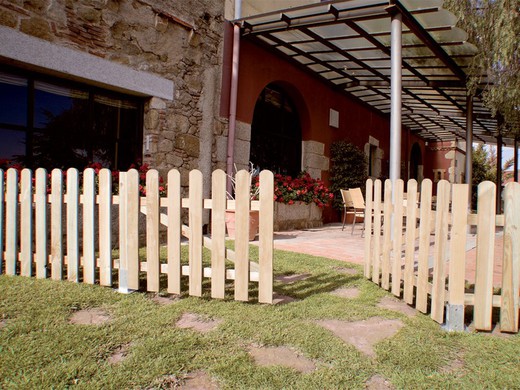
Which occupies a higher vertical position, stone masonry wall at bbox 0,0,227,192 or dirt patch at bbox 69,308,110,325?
stone masonry wall at bbox 0,0,227,192

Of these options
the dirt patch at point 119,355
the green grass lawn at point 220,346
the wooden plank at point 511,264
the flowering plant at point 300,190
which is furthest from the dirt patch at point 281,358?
the flowering plant at point 300,190

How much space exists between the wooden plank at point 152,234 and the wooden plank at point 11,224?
1.37 m

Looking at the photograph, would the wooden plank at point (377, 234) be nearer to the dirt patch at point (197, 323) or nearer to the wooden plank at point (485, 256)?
the wooden plank at point (485, 256)

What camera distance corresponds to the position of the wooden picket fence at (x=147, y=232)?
2600 millimetres

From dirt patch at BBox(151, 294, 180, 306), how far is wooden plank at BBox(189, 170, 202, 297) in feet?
0.46

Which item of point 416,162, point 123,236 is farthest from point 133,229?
point 416,162

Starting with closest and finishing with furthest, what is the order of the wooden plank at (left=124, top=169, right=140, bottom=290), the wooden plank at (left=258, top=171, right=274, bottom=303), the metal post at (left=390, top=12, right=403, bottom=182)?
1. the wooden plank at (left=258, top=171, right=274, bottom=303)
2. the wooden plank at (left=124, top=169, right=140, bottom=290)
3. the metal post at (left=390, top=12, right=403, bottom=182)

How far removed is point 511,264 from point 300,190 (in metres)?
5.27

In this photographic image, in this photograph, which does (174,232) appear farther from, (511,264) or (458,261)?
(511,264)

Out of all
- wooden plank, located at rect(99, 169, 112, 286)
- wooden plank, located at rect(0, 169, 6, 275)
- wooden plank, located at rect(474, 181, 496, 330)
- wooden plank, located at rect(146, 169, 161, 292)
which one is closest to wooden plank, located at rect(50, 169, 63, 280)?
wooden plank, located at rect(99, 169, 112, 286)

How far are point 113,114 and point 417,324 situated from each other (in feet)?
14.8

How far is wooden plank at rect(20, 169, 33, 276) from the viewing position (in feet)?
10.6

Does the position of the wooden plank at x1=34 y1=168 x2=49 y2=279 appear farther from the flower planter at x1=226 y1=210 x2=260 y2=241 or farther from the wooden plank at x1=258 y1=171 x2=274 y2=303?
the flower planter at x1=226 y1=210 x2=260 y2=241

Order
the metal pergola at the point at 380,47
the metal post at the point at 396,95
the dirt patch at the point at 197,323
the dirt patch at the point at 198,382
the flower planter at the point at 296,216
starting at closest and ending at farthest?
1. the dirt patch at the point at 198,382
2. the dirt patch at the point at 197,323
3. the metal post at the point at 396,95
4. the metal pergola at the point at 380,47
5. the flower planter at the point at 296,216
